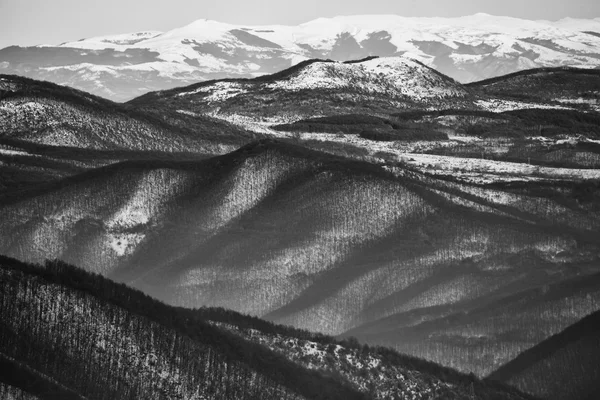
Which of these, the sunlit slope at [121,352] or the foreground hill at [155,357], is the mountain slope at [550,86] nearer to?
the foreground hill at [155,357]

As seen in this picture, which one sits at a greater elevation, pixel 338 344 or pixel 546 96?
pixel 338 344

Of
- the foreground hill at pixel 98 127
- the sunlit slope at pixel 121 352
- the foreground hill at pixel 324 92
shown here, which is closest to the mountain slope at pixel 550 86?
the foreground hill at pixel 324 92

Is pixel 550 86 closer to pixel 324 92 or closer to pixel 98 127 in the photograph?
pixel 324 92

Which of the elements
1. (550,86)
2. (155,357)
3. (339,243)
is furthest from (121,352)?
(550,86)

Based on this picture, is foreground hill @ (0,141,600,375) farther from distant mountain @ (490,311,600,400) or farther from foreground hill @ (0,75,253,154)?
foreground hill @ (0,75,253,154)

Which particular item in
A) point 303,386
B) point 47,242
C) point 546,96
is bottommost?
point 546,96

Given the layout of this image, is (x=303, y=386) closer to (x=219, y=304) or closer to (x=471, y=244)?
(x=219, y=304)

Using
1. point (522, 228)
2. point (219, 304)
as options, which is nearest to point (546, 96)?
point (522, 228)
